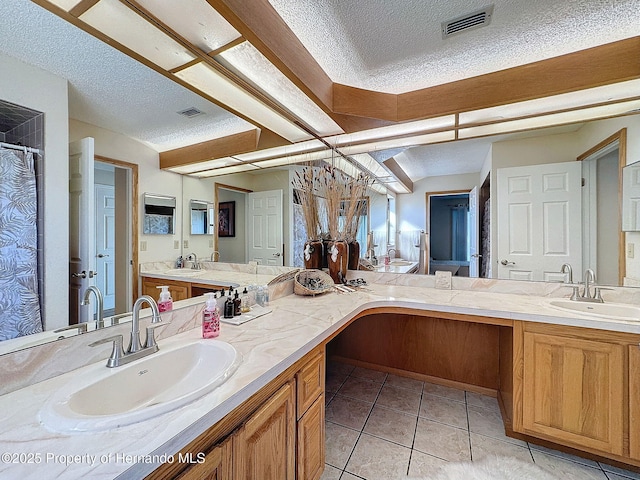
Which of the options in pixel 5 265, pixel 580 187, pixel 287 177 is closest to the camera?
pixel 5 265

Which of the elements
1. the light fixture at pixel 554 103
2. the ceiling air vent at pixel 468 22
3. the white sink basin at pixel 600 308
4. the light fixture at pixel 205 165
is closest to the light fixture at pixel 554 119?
the light fixture at pixel 554 103

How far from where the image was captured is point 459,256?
2.30m

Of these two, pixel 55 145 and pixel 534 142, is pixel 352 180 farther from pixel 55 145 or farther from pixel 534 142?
pixel 55 145

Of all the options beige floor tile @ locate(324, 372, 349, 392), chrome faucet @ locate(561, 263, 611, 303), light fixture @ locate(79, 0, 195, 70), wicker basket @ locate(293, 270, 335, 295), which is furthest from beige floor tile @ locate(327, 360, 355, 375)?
light fixture @ locate(79, 0, 195, 70)

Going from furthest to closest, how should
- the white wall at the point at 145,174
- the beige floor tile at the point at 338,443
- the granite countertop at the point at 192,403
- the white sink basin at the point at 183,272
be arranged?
the beige floor tile at the point at 338,443, the white sink basin at the point at 183,272, the white wall at the point at 145,174, the granite countertop at the point at 192,403

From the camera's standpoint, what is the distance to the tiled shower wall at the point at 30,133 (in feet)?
2.56

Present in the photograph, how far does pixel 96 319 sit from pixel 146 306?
18 cm

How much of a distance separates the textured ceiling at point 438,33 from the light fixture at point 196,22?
1.00ft

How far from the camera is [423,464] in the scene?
4.96 feet

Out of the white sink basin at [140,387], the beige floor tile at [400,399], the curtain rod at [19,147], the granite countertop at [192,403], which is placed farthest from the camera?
the beige floor tile at [400,399]

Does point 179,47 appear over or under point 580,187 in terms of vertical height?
over

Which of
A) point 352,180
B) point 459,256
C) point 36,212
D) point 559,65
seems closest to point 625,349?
point 459,256

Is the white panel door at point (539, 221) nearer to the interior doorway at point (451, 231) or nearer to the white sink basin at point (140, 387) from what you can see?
the interior doorway at point (451, 231)

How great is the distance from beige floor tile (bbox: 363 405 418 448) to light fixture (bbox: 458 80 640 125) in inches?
84.2
